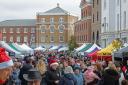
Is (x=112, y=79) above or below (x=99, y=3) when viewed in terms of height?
below

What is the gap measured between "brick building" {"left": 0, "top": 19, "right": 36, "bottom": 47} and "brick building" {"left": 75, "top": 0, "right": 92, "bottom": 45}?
41873mm

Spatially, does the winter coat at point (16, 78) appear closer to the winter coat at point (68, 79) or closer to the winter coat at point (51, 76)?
the winter coat at point (51, 76)

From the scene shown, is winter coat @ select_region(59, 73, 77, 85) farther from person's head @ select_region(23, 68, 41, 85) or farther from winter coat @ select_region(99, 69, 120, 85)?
person's head @ select_region(23, 68, 41, 85)

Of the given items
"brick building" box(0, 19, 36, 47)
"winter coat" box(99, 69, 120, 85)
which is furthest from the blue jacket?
"brick building" box(0, 19, 36, 47)

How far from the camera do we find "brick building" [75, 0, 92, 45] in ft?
257

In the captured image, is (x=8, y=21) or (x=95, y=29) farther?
(x=8, y=21)

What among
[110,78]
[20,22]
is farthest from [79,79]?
[20,22]

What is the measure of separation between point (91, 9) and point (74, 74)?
64.2 meters

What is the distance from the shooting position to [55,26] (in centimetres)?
12431

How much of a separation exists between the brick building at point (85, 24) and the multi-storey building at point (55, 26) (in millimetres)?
32887

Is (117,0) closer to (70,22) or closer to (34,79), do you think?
(34,79)

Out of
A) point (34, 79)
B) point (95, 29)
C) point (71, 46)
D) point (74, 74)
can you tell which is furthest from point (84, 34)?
point (34, 79)

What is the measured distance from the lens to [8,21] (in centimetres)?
13512

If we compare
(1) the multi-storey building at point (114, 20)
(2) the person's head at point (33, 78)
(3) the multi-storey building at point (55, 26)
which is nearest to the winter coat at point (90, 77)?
(2) the person's head at point (33, 78)
